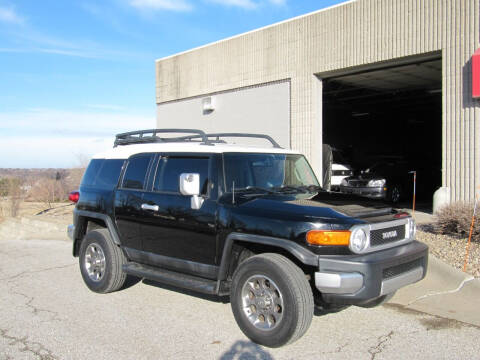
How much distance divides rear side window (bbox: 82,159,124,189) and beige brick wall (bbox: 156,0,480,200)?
8.51 metres

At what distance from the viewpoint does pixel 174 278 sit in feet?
17.5

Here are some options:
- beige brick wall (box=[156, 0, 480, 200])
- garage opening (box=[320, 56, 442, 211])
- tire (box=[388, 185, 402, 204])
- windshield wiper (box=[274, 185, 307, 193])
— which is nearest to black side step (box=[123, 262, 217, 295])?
windshield wiper (box=[274, 185, 307, 193])

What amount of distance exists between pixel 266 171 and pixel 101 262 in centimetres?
263

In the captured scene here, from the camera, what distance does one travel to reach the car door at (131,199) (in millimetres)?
5875

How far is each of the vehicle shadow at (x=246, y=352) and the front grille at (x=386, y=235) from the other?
1.44 m

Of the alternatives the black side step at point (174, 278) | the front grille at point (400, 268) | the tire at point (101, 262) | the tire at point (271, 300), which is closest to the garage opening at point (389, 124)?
the front grille at point (400, 268)

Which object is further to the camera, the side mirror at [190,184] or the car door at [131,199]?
the car door at [131,199]

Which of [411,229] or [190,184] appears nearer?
[190,184]

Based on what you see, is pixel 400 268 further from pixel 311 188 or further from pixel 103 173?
pixel 103 173

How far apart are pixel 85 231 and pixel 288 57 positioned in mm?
10040

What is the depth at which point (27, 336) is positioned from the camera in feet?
15.8

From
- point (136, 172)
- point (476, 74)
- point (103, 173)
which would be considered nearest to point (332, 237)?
point (136, 172)

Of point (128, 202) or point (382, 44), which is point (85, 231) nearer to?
point (128, 202)

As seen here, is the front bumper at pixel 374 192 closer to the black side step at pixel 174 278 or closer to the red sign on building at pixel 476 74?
the red sign on building at pixel 476 74
